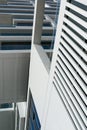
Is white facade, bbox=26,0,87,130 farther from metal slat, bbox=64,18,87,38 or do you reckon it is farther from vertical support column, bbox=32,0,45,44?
vertical support column, bbox=32,0,45,44

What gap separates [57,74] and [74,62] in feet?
1.23

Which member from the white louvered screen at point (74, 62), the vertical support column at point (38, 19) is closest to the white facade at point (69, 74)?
the white louvered screen at point (74, 62)

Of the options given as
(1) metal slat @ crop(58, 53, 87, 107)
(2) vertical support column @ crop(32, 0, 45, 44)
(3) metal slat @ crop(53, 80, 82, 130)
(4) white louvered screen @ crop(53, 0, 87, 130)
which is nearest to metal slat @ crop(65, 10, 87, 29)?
(4) white louvered screen @ crop(53, 0, 87, 130)

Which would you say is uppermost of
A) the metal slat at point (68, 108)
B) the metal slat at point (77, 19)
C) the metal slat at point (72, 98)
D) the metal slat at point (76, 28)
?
the metal slat at point (77, 19)

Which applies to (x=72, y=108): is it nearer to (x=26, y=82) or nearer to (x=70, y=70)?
(x=70, y=70)

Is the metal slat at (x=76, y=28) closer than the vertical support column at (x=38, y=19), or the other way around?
the metal slat at (x=76, y=28)

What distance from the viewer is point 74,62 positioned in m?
1.35

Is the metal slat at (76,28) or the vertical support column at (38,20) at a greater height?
the metal slat at (76,28)

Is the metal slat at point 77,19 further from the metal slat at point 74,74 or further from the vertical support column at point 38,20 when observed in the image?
the vertical support column at point 38,20

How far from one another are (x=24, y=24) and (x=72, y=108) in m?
2.55

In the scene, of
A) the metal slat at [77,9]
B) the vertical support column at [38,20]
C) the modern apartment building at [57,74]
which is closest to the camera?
the metal slat at [77,9]

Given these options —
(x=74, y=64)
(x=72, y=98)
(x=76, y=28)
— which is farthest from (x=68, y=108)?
(x=76, y=28)

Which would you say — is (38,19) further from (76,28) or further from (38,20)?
(76,28)

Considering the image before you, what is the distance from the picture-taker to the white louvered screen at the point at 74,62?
3.98 feet
